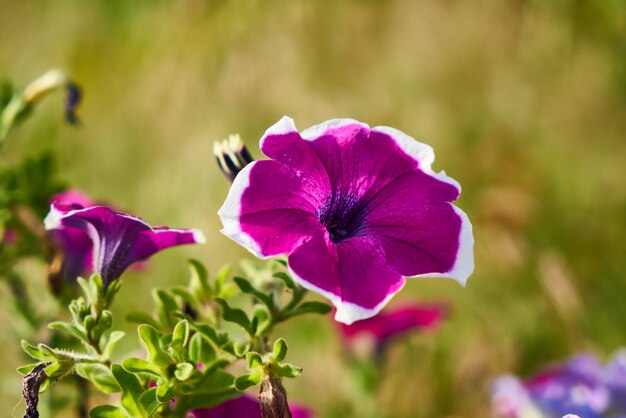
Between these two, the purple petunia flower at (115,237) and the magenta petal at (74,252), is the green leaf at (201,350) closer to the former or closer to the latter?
the purple petunia flower at (115,237)

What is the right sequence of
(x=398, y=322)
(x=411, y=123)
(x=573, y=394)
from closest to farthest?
(x=573, y=394) < (x=398, y=322) < (x=411, y=123)

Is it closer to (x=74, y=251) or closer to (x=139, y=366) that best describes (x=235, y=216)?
(x=139, y=366)

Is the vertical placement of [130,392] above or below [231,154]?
below

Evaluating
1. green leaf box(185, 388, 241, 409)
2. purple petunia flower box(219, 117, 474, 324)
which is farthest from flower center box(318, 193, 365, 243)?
green leaf box(185, 388, 241, 409)

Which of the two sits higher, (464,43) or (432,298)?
(464,43)

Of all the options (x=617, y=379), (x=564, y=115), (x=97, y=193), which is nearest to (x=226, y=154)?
(x=617, y=379)

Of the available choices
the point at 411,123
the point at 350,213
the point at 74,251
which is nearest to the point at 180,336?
the point at 350,213

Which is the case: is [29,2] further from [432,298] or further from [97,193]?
[432,298]
